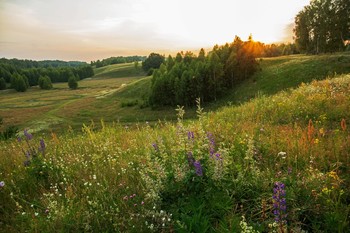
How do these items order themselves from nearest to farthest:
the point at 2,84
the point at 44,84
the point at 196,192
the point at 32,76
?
the point at 196,192
the point at 2,84
the point at 44,84
the point at 32,76

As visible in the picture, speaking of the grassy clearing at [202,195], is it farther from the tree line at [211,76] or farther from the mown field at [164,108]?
the tree line at [211,76]

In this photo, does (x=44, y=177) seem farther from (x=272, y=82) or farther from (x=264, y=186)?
(x=272, y=82)

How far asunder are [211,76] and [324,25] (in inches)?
1271

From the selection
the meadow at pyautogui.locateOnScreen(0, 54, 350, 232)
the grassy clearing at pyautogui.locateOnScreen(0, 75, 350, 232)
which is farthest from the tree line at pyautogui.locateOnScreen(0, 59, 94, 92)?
the grassy clearing at pyautogui.locateOnScreen(0, 75, 350, 232)

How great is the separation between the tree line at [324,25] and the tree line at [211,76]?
1666 cm

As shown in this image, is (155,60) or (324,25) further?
(155,60)

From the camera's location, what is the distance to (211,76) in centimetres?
6147

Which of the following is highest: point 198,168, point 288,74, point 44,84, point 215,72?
point 215,72

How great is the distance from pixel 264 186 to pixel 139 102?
70186mm

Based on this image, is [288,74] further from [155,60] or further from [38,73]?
[38,73]

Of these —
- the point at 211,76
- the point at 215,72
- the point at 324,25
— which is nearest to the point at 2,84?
the point at 211,76

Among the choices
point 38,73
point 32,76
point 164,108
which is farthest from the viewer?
point 38,73

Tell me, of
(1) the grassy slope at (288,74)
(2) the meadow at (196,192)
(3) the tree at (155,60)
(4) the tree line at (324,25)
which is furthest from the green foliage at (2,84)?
(2) the meadow at (196,192)

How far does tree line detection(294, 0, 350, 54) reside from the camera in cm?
5965
